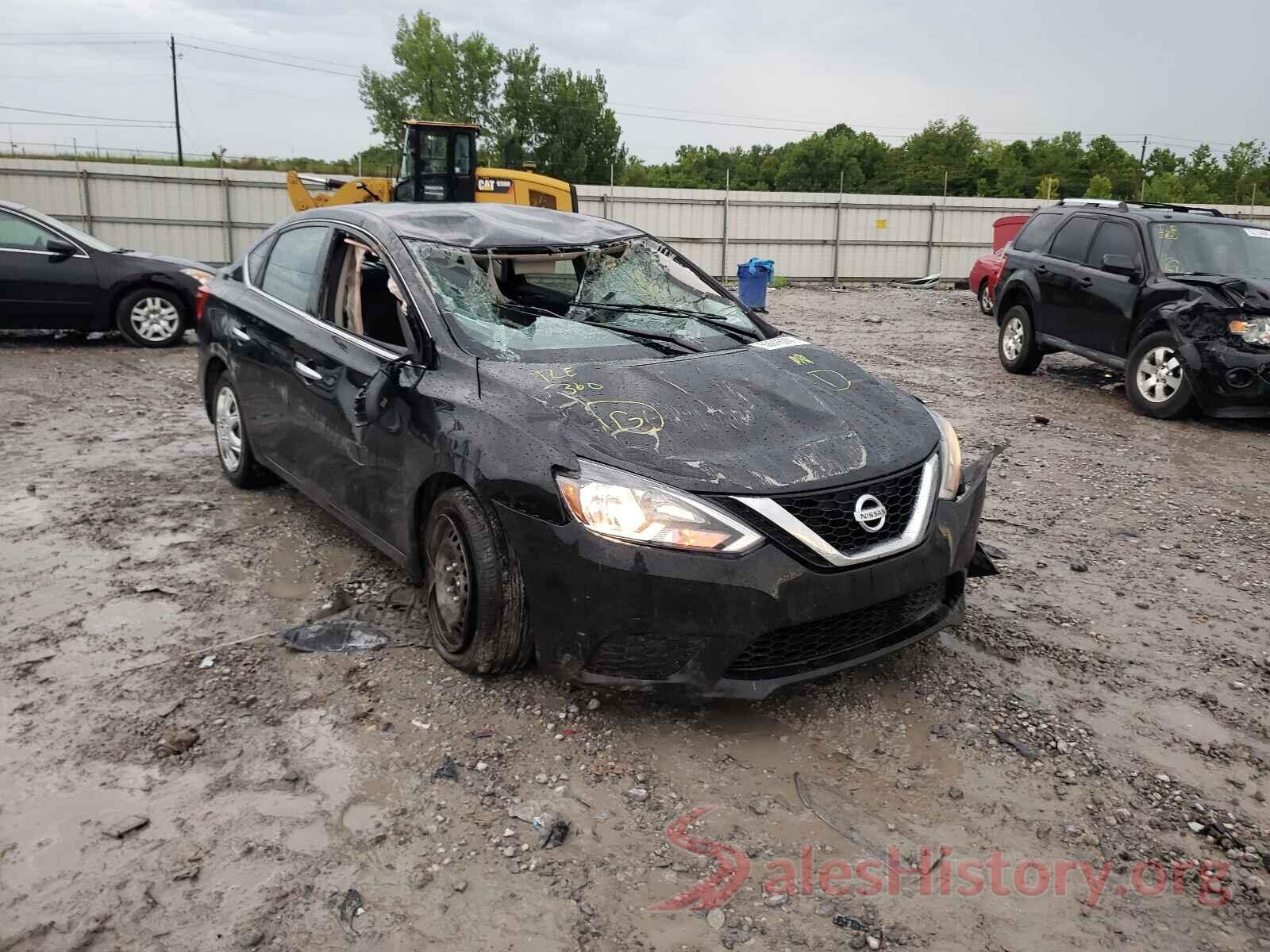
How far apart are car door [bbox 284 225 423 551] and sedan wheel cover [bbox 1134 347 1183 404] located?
6.84 metres

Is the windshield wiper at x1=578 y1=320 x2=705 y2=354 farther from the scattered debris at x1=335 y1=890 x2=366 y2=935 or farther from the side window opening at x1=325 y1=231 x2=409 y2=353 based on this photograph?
the scattered debris at x1=335 y1=890 x2=366 y2=935

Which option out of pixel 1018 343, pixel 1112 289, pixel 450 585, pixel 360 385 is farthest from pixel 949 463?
pixel 1018 343

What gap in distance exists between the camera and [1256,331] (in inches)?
307

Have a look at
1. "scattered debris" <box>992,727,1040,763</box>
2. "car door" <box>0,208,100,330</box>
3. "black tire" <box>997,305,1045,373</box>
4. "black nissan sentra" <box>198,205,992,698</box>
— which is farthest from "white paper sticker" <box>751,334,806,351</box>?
"car door" <box>0,208,100,330</box>

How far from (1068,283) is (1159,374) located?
5.01ft

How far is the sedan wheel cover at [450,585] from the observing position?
137 inches

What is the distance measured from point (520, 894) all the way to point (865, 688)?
157cm

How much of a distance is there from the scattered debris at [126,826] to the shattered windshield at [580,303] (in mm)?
1828

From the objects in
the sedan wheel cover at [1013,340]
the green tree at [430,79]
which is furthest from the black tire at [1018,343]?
the green tree at [430,79]

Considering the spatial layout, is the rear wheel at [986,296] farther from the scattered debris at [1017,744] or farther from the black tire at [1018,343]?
the scattered debris at [1017,744]

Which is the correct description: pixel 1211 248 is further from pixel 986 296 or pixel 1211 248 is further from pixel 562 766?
pixel 562 766

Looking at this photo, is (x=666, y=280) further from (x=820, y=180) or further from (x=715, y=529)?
(x=820, y=180)

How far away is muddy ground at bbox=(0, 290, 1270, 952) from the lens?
247cm

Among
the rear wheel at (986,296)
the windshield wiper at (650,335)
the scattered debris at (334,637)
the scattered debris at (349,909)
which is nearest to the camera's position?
the scattered debris at (349,909)
